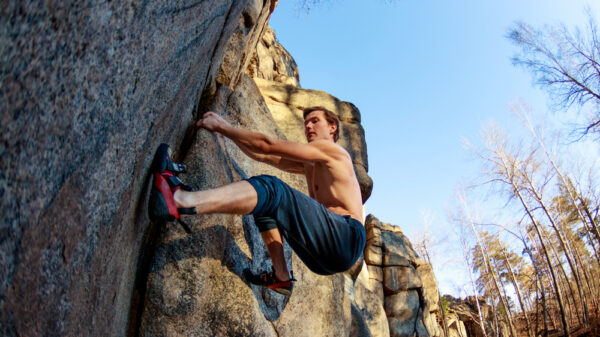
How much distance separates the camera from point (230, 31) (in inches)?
144

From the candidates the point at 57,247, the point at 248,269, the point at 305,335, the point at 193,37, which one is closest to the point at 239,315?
the point at 248,269

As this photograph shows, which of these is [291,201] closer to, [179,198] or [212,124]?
[179,198]

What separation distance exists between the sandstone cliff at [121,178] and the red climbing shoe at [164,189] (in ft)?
0.38

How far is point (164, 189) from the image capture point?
6.78 ft

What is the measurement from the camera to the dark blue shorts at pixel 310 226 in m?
2.39

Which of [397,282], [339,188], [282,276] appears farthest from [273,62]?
[397,282]

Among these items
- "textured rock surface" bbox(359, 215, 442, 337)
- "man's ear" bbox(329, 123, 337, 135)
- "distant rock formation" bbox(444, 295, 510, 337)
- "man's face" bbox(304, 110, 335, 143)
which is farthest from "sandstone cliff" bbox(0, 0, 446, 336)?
"distant rock formation" bbox(444, 295, 510, 337)

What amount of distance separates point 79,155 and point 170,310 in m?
1.56

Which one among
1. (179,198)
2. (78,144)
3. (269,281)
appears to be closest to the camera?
(78,144)

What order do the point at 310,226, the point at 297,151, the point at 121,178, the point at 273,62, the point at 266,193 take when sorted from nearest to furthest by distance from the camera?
the point at 121,178 < the point at 266,193 < the point at 310,226 < the point at 297,151 < the point at 273,62

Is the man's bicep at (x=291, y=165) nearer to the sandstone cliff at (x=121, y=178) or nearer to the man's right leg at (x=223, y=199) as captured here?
the sandstone cliff at (x=121, y=178)

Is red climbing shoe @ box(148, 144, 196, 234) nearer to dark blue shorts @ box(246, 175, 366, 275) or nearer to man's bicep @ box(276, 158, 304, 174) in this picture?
dark blue shorts @ box(246, 175, 366, 275)

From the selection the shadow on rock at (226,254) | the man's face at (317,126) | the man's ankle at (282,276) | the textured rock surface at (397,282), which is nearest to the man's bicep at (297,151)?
the man's face at (317,126)

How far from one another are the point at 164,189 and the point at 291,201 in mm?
813
